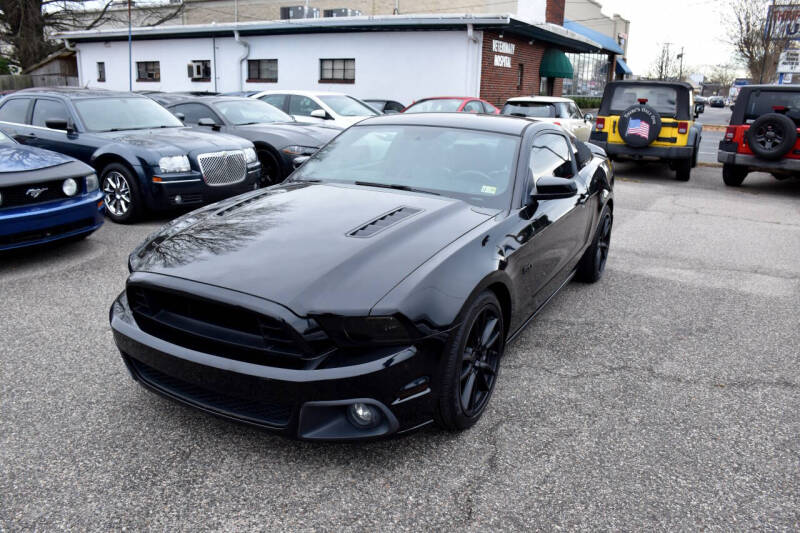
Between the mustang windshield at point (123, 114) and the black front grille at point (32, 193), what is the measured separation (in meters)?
2.48

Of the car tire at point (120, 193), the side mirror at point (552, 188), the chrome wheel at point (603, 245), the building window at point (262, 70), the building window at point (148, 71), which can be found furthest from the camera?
the building window at point (148, 71)

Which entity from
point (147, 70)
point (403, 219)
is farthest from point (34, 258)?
point (147, 70)

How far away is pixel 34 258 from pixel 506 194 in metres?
4.73

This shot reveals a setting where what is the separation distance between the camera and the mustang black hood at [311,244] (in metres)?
2.69

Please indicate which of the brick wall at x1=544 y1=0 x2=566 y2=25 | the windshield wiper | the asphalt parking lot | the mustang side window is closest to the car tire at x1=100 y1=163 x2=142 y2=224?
the asphalt parking lot

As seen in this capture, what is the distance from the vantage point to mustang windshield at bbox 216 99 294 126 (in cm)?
998

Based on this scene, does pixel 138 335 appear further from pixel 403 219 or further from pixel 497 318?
pixel 497 318

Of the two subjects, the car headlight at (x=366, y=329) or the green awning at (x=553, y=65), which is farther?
the green awning at (x=553, y=65)

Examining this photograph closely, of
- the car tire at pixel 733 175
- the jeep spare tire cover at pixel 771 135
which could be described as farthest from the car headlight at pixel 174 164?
the car tire at pixel 733 175

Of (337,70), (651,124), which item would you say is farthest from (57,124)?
(337,70)

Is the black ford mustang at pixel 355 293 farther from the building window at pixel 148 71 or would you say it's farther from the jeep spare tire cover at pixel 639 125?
the building window at pixel 148 71

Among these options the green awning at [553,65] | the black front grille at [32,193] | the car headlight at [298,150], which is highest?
the green awning at [553,65]

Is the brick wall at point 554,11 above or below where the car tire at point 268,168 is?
above

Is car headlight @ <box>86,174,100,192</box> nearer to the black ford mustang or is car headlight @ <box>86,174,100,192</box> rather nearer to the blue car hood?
the blue car hood
